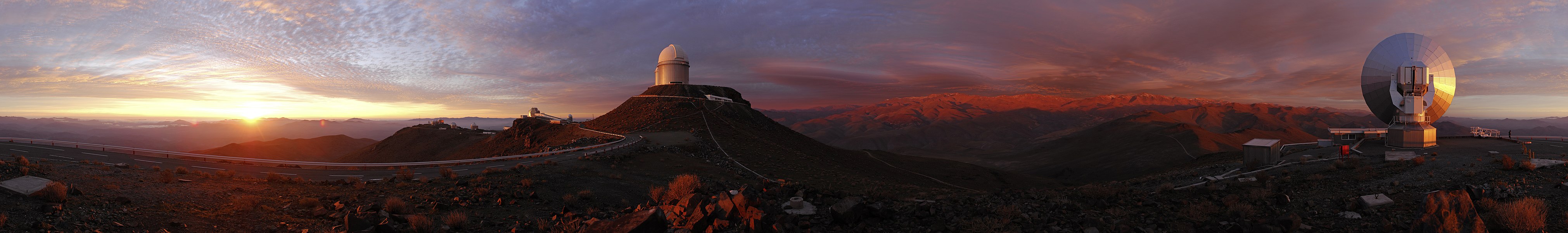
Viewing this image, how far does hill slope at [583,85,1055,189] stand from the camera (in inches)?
1273

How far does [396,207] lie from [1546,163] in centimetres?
2824

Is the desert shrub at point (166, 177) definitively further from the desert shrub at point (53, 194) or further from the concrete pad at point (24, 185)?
the desert shrub at point (53, 194)

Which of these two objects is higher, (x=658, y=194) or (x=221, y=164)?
(x=221, y=164)

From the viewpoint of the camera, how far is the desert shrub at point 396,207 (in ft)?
37.2

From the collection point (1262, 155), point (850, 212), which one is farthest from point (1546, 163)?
point (850, 212)

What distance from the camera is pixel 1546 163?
14.4 meters

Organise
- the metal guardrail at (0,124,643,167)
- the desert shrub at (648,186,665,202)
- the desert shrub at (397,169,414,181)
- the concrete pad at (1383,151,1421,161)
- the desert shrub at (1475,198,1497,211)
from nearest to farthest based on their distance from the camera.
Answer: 1. the desert shrub at (1475,198,1497,211)
2. the desert shrub at (648,186,665,202)
3. the desert shrub at (397,169,414,181)
4. the concrete pad at (1383,151,1421,161)
5. the metal guardrail at (0,124,643,167)

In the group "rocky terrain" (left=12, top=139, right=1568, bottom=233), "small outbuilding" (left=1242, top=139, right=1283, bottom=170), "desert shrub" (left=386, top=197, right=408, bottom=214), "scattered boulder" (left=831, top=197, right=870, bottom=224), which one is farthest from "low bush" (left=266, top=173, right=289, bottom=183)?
"small outbuilding" (left=1242, top=139, right=1283, bottom=170)

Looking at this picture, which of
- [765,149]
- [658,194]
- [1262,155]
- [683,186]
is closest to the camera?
[683,186]

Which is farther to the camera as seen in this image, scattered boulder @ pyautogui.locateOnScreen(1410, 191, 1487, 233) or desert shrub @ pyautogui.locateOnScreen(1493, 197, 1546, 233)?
desert shrub @ pyautogui.locateOnScreen(1493, 197, 1546, 233)

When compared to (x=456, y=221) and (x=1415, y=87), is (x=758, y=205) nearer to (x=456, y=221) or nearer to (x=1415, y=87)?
(x=456, y=221)

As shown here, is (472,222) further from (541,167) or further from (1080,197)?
(1080,197)

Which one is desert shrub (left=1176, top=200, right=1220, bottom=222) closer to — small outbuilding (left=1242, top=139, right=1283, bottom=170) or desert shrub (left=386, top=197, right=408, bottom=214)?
desert shrub (left=386, top=197, right=408, bottom=214)

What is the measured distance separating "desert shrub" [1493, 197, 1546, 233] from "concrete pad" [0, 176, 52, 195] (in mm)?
24561
